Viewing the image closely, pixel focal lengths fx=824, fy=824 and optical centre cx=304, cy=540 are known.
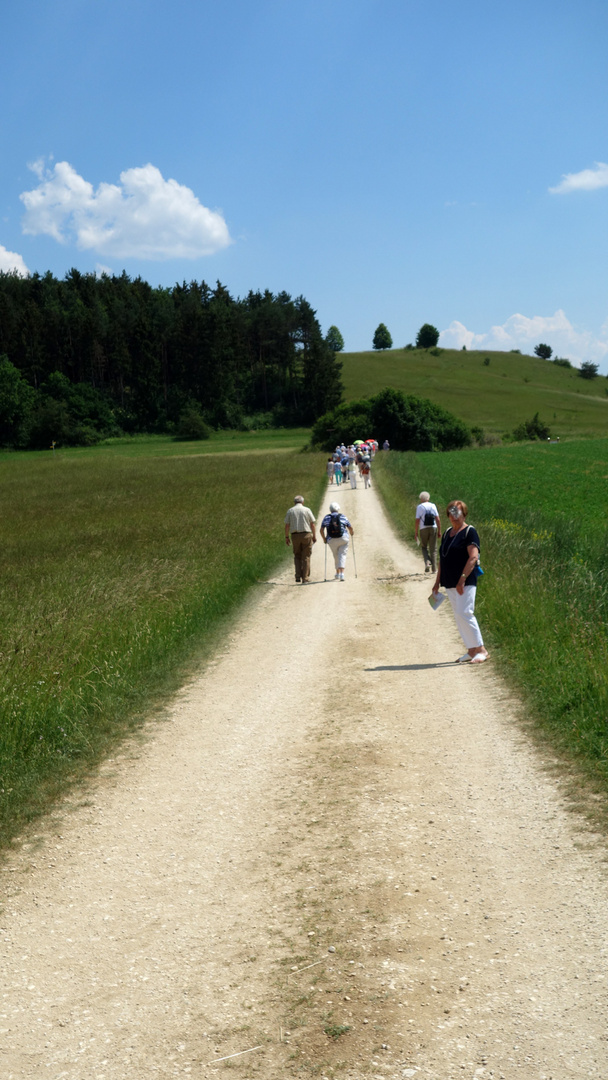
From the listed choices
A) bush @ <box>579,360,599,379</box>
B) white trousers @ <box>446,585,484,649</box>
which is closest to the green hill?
bush @ <box>579,360,599,379</box>

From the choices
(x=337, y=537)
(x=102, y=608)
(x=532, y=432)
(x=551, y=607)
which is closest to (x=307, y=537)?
(x=337, y=537)

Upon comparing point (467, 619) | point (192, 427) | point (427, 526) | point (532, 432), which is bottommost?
point (467, 619)

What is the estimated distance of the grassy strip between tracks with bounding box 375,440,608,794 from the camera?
7.56m

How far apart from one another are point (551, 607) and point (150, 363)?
106714 mm

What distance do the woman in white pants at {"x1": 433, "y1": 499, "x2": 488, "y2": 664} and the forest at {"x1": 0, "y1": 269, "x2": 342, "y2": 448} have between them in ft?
312

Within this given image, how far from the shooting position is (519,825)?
5781 mm

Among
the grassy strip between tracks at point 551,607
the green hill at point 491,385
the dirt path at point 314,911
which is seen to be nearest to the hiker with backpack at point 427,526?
the grassy strip between tracks at point 551,607

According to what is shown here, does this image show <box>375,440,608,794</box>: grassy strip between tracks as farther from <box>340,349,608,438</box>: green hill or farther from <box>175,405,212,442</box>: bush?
<box>340,349,608,438</box>: green hill

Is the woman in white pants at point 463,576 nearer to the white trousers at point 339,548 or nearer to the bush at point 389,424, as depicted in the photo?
the white trousers at point 339,548

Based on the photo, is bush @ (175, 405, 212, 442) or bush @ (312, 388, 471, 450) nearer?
bush @ (312, 388, 471, 450)

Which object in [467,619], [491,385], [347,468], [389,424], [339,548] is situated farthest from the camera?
[491,385]

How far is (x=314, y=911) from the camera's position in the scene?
480 centimetres

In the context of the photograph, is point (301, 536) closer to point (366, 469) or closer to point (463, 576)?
point (463, 576)

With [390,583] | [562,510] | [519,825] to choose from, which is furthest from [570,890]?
[562,510]
